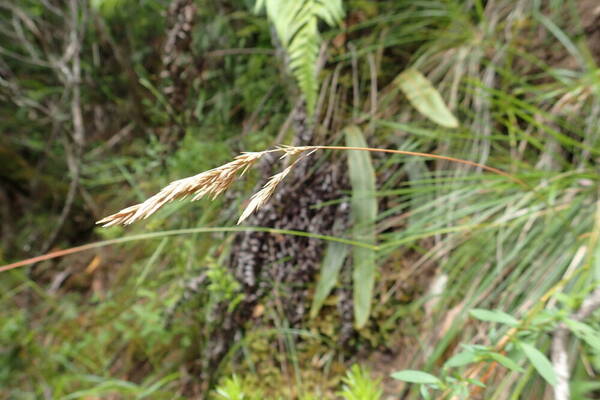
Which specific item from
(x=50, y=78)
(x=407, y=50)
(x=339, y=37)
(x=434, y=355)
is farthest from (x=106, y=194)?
(x=434, y=355)

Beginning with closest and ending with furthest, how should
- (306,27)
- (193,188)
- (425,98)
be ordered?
1. (193,188)
2. (306,27)
3. (425,98)

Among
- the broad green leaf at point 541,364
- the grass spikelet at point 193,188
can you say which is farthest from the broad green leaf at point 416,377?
the grass spikelet at point 193,188

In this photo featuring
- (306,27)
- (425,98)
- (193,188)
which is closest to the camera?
(193,188)

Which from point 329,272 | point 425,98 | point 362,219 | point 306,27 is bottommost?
point 329,272

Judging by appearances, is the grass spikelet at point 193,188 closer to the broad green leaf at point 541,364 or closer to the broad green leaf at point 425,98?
the broad green leaf at point 541,364

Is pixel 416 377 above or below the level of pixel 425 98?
below

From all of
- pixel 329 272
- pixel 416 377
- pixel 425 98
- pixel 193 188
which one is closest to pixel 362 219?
pixel 329 272

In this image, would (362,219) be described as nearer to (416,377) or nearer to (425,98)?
(425,98)

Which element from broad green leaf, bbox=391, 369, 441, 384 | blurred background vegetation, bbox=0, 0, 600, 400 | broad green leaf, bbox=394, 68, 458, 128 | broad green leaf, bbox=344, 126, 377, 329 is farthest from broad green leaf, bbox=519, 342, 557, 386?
broad green leaf, bbox=394, 68, 458, 128
